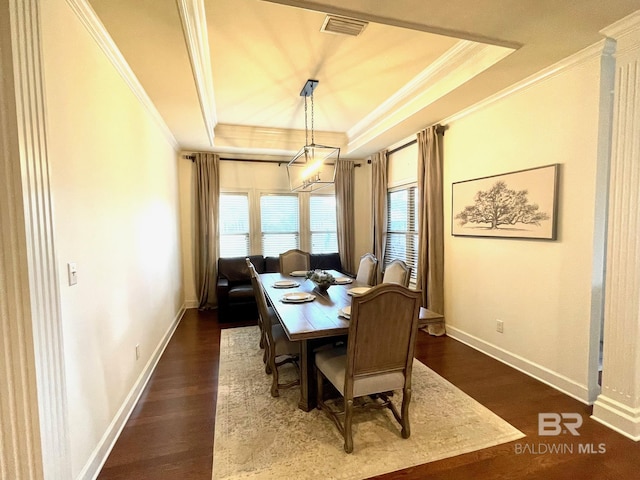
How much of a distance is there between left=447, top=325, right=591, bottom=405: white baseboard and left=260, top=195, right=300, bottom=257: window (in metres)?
3.22

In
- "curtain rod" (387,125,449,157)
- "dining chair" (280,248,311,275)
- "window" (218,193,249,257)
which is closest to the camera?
"curtain rod" (387,125,449,157)

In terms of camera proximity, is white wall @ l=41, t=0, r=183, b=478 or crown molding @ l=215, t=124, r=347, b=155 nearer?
white wall @ l=41, t=0, r=183, b=478

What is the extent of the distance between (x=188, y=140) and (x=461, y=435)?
470 cm

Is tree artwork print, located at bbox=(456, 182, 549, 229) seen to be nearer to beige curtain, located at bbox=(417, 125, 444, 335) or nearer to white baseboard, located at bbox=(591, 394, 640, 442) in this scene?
beige curtain, located at bbox=(417, 125, 444, 335)

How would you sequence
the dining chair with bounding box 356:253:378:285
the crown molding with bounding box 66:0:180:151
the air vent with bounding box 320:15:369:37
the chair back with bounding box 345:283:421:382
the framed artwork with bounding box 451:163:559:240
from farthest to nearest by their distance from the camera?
the dining chair with bounding box 356:253:378:285
the framed artwork with bounding box 451:163:559:240
the air vent with bounding box 320:15:369:37
the chair back with bounding box 345:283:421:382
the crown molding with bounding box 66:0:180:151

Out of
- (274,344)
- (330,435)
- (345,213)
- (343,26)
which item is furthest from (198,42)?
(345,213)

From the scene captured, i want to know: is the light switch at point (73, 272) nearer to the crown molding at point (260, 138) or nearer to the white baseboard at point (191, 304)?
the crown molding at point (260, 138)

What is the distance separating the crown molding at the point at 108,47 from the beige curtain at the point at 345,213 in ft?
10.8

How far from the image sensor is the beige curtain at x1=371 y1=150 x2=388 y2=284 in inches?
203

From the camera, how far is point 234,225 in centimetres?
543

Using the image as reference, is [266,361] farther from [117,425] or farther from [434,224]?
[434,224]

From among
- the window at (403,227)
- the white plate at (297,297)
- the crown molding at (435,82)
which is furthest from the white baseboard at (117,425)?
the crown molding at (435,82)

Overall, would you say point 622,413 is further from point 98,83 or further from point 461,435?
point 98,83

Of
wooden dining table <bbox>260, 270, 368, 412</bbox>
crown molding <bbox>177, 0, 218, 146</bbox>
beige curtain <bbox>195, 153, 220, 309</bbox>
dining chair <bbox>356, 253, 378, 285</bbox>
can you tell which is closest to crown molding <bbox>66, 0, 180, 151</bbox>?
crown molding <bbox>177, 0, 218, 146</bbox>
